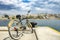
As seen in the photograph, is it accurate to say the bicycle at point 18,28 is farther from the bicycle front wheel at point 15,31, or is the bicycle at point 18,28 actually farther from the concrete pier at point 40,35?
the concrete pier at point 40,35

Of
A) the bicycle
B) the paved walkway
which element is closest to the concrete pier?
the paved walkway

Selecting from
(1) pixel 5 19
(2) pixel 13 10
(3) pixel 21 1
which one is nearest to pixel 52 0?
(3) pixel 21 1

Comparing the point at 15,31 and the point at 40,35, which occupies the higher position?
the point at 15,31

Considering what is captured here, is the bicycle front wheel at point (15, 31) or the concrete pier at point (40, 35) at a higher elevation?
the bicycle front wheel at point (15, 31)

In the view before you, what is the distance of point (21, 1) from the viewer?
3305 mm

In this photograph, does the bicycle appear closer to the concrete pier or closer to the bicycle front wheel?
the bicycle front wheel

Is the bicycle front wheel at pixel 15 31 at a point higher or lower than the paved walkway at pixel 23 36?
higher

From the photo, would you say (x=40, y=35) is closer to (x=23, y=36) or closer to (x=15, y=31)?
(x=23, y=36)

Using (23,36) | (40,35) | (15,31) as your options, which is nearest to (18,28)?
(15,31)

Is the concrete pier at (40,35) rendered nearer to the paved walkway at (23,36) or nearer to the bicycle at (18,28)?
the paved walkway at (23,36)

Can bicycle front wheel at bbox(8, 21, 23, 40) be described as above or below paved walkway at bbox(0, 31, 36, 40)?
above

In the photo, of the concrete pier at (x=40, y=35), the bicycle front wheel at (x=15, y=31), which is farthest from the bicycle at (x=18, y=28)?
the concrete pier at (x=40, y=35)

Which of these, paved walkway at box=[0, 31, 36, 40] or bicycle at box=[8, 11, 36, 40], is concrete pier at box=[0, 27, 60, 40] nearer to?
paved walkway at box=[0, 31, 36, 40]

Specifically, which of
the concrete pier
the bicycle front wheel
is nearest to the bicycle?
the bicycle front wheel
